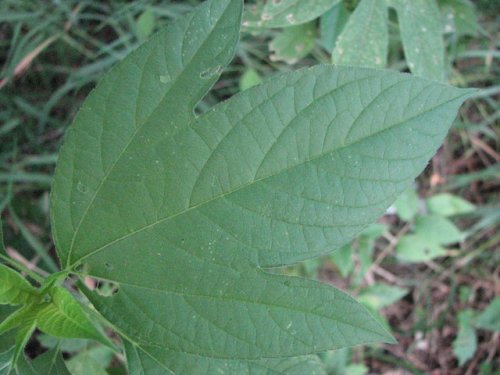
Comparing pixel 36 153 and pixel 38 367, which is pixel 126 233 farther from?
pixel 36 153

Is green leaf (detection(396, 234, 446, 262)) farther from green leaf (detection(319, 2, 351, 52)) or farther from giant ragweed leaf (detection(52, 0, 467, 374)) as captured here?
giant ragweed leaf (detection(52, 0, 467, 374))

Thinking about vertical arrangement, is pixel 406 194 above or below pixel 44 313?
above

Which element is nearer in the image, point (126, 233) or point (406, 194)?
point (126, 233)

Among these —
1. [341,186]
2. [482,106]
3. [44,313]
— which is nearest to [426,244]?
[482,106]

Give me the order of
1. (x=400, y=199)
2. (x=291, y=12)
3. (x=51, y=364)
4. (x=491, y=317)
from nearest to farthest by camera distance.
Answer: (x=51, y=364), (x=291, y=12), (x=400, y=199), (x=491, y=317)


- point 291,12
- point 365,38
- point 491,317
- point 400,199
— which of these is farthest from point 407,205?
point 291,12

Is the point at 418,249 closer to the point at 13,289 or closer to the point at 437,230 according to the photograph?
the point at 437,230

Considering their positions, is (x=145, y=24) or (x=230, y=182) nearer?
(x=230, y=182)
